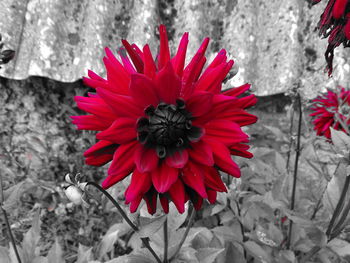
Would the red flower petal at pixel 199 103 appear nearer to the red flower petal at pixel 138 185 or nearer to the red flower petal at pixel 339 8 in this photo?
the red flower petal at pixel 138 185

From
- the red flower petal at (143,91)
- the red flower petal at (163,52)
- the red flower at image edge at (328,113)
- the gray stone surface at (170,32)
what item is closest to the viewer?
the red flower petal at (143,91)

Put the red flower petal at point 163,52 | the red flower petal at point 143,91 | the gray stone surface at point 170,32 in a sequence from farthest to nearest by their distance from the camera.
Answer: the gray stone surface at point 170,32
the red flower petal at point 163,52
the red flower petal at point 143,91

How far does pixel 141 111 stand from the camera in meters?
0.56

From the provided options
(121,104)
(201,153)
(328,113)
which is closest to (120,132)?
(121,104)

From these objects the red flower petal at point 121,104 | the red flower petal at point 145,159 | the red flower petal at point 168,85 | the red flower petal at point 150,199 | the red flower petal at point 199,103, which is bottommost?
the red flower petal at point 150,199

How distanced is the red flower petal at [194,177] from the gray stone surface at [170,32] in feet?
3.37

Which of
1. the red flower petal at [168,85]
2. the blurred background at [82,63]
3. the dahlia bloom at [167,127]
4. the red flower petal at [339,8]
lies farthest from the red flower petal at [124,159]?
the blurred background at [82,63]

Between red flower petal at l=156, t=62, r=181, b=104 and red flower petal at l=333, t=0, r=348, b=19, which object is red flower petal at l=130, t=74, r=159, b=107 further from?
red flower petal at l=333, t=0, r=348, b=19

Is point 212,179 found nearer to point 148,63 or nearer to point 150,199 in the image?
point 150,199

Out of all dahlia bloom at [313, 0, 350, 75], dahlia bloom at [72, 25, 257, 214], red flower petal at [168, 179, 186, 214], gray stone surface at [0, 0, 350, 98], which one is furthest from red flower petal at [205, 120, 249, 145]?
gray stone surface at [0, 0, 350, 98]

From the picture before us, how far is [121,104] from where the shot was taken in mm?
526

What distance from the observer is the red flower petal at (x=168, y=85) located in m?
0.51

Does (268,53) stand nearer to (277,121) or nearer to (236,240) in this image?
(277,121)

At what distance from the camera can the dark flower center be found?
22.3 inches
